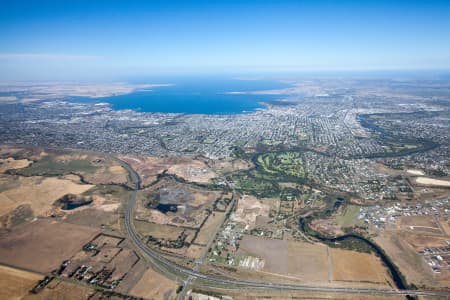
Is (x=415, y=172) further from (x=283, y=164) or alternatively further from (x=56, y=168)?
(x=56, y=168)

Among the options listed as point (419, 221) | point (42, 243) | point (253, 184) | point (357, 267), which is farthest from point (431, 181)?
point (42, 243)

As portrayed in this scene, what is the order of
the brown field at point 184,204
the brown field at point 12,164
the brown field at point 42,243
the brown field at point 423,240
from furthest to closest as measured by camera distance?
the brown field at point 12,164, the brown field at point 184,204, the brown field at point 423,240, the brown field at point 42,243

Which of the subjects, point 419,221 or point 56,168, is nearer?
point 419,221

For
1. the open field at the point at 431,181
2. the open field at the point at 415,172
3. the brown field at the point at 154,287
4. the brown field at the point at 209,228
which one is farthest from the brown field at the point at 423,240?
the brown field at the point at 154,287

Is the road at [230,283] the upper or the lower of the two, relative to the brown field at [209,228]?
lower

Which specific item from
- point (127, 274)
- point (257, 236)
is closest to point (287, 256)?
point (257, 236)

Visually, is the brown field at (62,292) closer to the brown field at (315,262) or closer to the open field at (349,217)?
the brown field at (315,262)
